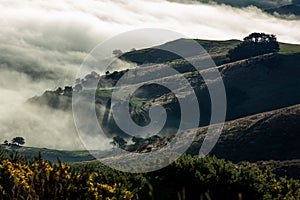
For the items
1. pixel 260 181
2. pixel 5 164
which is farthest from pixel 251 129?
pixel 5 164

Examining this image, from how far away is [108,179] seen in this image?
3234cm

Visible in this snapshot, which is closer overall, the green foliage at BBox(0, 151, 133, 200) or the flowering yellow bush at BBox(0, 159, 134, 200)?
the green foliage at BBox(0, 151, 133, 200)

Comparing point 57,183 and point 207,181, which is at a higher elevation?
point 57,183

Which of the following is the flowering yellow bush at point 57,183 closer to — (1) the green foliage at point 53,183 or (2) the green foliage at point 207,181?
(1) the green foliage at point 53,183

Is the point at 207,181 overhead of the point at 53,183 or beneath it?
beneath

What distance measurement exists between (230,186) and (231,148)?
14903 cm

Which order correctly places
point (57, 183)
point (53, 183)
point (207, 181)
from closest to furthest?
point (57, 183) < point (53, 183) < point (207, 181)

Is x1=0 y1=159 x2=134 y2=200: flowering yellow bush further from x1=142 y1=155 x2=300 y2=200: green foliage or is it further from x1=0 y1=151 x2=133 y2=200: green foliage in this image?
x1=142 y1=155 x2=300 y2=200: green foliage

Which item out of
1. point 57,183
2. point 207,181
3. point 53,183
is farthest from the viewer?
point 207,181

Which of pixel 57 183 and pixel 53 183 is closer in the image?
pixel 57 183

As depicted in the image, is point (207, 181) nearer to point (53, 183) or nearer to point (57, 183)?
point (53, 183)

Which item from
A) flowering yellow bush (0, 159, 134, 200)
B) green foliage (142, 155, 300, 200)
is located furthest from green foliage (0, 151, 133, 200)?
green foliage (142, 155, 300, 200)

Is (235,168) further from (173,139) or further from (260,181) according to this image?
(173,139)

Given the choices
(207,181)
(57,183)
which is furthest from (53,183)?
(207,181)
